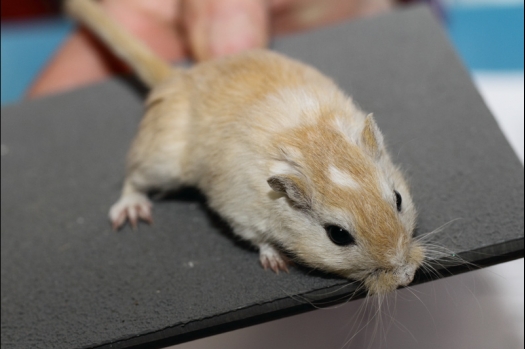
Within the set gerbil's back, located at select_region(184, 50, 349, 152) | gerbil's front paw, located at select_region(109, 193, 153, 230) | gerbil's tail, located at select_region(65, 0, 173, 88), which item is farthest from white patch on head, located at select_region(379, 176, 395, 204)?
gerbil's tail, located at select_region(65, 0, 173, 88)

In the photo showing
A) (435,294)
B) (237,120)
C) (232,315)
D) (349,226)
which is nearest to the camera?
(349,226)

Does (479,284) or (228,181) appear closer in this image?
(479,284)

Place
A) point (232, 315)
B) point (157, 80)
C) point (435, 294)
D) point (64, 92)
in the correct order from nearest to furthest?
point (435, 294)
point (232, 315)
point (157, 80)
point (64, 92)

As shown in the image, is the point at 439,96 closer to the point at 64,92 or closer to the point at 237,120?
the point at 237,120

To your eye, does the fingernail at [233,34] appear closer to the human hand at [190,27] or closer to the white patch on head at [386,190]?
the human hand at [190,27]

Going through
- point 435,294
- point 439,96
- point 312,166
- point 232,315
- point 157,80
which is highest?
point 439,96

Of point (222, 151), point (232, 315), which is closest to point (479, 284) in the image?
point (232, 315)

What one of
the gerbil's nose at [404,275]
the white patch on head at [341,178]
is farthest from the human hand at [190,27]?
the gerbil's nose at [404,275]

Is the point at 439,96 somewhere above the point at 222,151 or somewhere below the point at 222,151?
above
